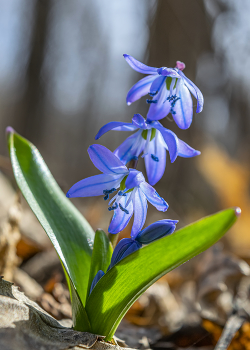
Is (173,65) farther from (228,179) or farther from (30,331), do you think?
(30,331)

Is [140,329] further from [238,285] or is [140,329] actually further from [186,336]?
[238,285]

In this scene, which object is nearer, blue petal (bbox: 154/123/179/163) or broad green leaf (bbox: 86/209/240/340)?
broad green leaf (bbox: 86/209/240/340)

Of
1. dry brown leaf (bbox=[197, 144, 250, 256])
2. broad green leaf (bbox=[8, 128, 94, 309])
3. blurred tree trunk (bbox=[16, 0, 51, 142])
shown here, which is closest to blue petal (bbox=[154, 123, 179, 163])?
broad green leaf (bbox=[8, 128, 94, 309])

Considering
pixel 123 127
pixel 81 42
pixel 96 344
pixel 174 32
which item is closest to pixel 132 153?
pixel 123 127

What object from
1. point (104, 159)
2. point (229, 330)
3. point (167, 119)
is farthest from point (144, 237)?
point (167, 119)

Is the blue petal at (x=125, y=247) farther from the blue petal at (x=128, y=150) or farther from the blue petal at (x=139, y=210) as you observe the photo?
the blue petal at (x=128, y=150)

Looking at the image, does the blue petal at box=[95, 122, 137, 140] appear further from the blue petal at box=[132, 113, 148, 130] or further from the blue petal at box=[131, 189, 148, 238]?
the blue petal at box=[131, 189, 148, 238]
